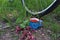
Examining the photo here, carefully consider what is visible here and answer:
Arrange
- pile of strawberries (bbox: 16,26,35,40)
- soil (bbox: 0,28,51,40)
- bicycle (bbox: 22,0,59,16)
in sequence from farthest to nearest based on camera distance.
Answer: bicycle (bbox: 22,0,59,16), soil (bbox: 0,28,51,40), pile of strawberries (bbox: 16,26,35,40)

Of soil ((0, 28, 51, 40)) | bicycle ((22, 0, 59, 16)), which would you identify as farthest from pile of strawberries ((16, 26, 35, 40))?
bicycle ((22, 0, 59, 16))

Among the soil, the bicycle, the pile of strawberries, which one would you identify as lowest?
the soil

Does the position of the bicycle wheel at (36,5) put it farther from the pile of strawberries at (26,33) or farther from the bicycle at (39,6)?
the pile of strawberries at (26,33)

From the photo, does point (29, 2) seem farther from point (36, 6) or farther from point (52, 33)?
point (52, 33)

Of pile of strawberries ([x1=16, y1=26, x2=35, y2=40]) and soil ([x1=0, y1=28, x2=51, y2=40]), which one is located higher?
pile of strawberries ([x1=16, y1=26, x2=35, y2=40])

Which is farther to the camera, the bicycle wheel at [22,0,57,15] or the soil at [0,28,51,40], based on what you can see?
the bicycle wheel at [22,0,57,15]

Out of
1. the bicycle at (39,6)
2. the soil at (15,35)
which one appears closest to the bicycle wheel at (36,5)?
the bicycle at (39,6)

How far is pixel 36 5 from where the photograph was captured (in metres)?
3.92

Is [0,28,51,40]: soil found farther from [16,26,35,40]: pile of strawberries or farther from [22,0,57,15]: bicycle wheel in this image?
[22,0,57,15]: bicycle wheel

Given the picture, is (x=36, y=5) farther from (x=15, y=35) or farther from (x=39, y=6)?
(x=15, y=35)

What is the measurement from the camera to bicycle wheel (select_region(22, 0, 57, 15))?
12.3 feet

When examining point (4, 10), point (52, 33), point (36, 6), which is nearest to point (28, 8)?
point (36, 6)

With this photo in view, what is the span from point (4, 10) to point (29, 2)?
489 mm

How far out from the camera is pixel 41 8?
12.6ft
